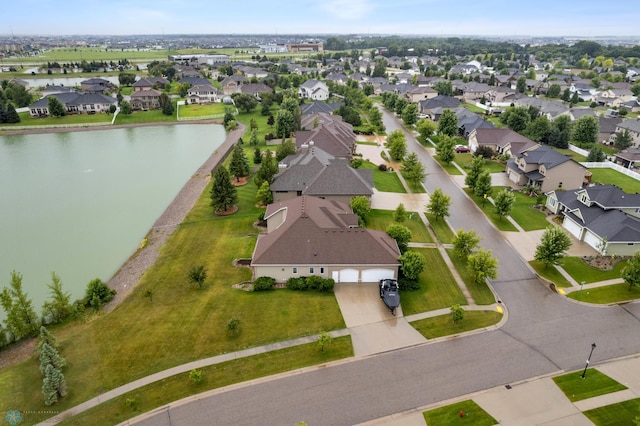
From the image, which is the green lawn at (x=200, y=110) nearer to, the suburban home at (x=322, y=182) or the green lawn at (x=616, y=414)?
the suburban home at (x=322, y=182)

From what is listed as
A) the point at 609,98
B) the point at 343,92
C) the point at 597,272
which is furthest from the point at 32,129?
the point at 609,98

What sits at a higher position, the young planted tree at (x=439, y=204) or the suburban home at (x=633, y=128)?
the suburban home at (x=633, y=128)

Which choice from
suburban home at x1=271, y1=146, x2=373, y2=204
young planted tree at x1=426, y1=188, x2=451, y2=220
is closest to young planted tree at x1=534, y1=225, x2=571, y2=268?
young planted tree at x1=426, y1=188, x2=451, y2=220

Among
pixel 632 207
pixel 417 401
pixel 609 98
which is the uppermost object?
pixel 609 98

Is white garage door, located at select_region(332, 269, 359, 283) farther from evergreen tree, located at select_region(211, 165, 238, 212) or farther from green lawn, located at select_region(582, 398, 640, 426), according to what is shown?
evergreen tree, located at select_region(211, 165, 238, 212)

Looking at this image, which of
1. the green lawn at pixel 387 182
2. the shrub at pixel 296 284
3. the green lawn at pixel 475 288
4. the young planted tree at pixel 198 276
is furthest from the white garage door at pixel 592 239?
the young planted tree at pixel 198 276

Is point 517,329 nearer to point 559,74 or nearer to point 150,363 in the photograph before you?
point 150,363
